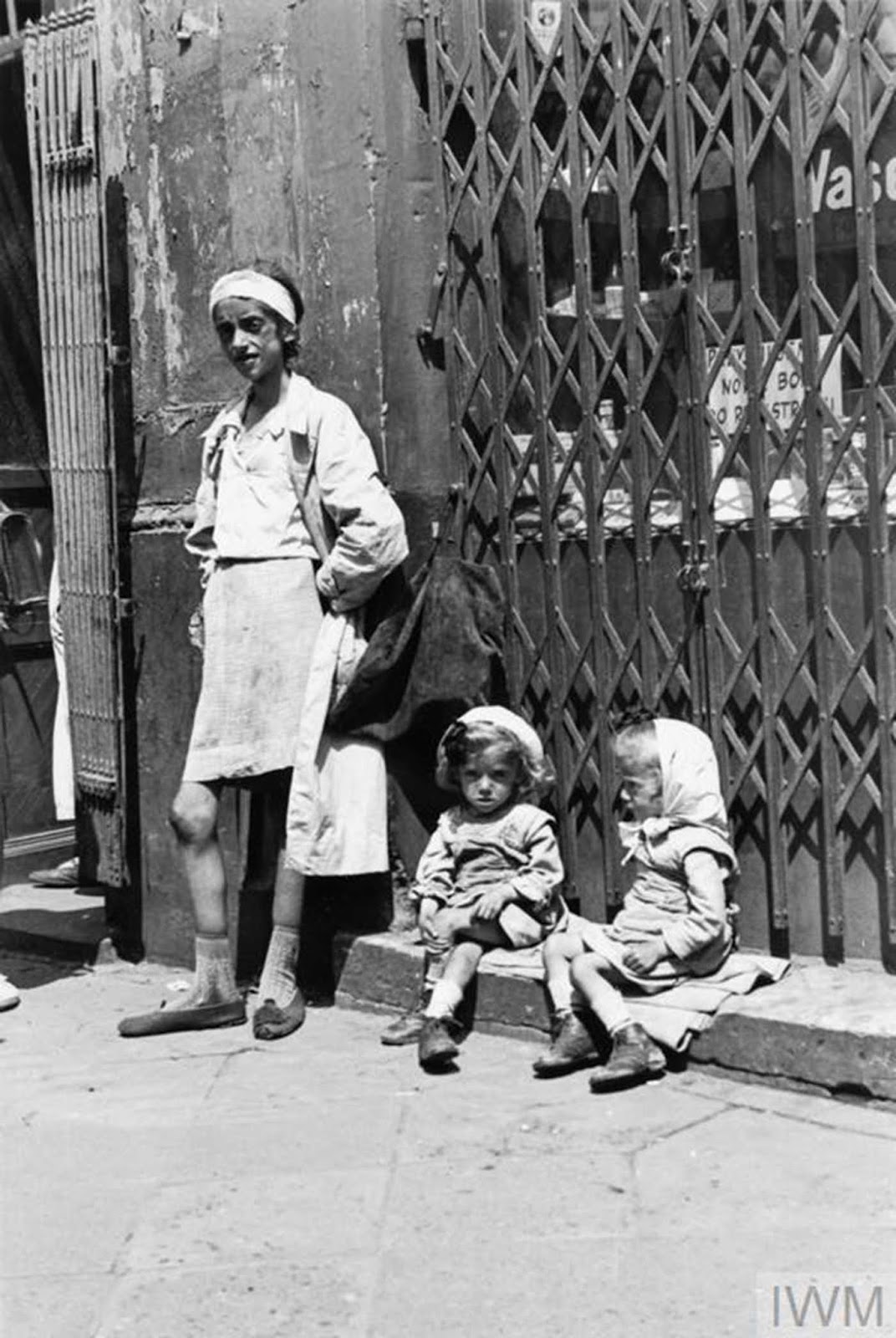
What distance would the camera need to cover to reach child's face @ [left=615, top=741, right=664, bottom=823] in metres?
5.04

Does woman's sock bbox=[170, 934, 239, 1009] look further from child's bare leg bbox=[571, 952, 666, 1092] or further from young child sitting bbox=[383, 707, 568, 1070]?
child's bare leg bbox=[571, 952, 666, 1092]

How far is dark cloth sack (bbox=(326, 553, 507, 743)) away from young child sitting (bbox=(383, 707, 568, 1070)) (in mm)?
177

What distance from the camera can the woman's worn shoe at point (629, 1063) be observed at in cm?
469

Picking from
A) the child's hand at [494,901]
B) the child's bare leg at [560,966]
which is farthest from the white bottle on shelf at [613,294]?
the child's bare leg at [560,966]

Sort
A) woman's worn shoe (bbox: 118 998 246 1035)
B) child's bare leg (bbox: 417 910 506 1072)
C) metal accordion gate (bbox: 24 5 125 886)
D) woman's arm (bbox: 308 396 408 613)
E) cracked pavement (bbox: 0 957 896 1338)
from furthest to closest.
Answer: metal accordion gate (bbox: 24 5 125 886)
woman's worn shoe (bbox: 118 998 246 1035)
woman's arm (bbox: 308 396 408 613)
child's bare leg (bbox: 417 910 506 1072)
cracked pavement (bbox: 0 957 896 1338)

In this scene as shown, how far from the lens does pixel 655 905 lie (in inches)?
202

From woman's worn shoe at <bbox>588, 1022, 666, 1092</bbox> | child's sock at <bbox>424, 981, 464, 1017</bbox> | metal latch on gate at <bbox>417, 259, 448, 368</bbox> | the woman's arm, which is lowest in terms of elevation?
woman's worn shoe at <bbox>588, 1022, 666, 1092</bbox>

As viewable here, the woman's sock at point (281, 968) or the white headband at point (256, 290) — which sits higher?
the white headband at point (256, 290)

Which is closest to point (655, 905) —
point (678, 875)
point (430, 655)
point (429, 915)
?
point (678, 875)

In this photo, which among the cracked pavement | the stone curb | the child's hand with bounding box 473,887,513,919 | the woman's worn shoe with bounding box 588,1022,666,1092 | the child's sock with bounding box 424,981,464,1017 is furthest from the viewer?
the child's hand with bounding box 473,887,513,919

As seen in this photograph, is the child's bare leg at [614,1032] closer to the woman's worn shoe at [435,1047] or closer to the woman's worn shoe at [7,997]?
the woman's worn shoe at [435,1047]

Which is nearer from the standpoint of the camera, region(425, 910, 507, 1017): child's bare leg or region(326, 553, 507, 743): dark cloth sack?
region(425, 910, 507, 1017): child's bare leg

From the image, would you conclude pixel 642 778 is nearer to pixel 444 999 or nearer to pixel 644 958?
pixel 644 958

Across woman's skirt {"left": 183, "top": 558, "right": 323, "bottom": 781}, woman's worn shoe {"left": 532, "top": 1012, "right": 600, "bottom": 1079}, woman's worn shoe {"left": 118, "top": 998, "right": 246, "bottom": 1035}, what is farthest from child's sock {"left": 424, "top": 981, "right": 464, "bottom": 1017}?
woman's skirt {"left": 183, "top": 558, "right": 323, "bottom": 781}
